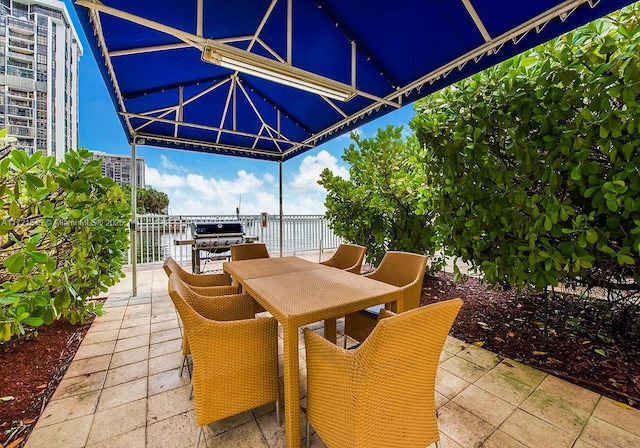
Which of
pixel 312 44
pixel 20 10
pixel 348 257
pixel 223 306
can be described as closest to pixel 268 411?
pixel 223 306

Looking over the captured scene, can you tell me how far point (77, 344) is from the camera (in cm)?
270

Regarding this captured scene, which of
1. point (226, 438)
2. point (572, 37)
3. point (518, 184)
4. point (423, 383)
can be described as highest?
point (572, 37)

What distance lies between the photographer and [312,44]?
2.72 meters

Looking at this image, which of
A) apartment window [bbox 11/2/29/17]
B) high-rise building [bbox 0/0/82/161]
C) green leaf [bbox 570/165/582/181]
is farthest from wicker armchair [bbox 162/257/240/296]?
apartment window [bbox 11/2/29/17]

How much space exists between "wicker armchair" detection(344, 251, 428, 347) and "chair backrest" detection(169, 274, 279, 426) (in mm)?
924

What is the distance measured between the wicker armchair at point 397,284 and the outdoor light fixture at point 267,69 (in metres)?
1.85

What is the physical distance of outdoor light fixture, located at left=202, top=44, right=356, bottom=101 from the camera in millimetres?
2115

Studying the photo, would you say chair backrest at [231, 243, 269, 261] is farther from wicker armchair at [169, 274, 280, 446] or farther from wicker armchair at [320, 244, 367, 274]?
wicker armchair at [169, 274, 280, 446]

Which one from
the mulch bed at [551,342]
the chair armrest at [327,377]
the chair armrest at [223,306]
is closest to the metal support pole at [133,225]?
the chair armrest at [223,306]

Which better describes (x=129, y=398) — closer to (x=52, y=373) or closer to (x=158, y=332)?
(x=52, y=373)

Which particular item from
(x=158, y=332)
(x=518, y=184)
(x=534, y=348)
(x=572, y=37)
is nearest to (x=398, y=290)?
(x=518, y=184)

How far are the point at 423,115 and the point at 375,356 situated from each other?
8.94 feet

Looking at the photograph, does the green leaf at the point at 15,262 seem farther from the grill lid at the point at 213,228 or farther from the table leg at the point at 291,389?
the grill lid at the point at 213,228

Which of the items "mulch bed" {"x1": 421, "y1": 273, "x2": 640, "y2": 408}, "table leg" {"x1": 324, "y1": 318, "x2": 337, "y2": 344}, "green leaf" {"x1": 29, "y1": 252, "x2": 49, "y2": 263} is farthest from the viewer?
"table leg" {"x1": 324, "y1": 318, "x2": 337, "y2": 344}
